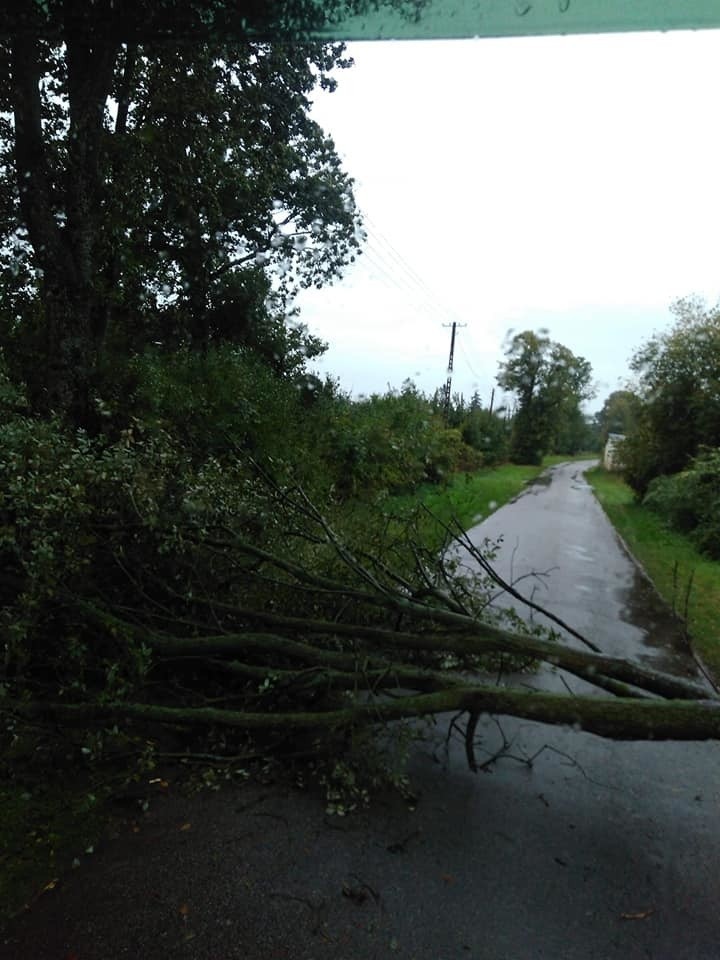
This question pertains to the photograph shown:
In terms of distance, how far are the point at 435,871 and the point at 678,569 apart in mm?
8401

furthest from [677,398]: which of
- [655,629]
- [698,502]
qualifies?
[655,629]

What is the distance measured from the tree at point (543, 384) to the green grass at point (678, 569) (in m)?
2.87

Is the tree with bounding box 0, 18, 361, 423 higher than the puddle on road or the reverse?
higher

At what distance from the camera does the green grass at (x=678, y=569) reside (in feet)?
20.8

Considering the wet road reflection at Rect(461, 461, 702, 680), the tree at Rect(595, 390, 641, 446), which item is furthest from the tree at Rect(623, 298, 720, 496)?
the wet road reflection at Rect(461, 461, 702, 680)

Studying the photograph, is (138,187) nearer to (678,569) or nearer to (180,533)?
(180,533)

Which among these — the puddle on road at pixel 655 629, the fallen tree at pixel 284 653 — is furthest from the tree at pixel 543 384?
the fallen tree at pixel 284 653

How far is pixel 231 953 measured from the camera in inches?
84.4

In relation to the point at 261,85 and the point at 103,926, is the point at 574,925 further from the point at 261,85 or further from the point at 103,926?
the point at 261,85

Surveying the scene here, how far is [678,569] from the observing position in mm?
9609

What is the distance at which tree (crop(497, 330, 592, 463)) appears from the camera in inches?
425

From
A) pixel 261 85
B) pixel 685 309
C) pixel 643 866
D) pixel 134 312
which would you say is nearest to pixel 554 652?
pixel 643 866

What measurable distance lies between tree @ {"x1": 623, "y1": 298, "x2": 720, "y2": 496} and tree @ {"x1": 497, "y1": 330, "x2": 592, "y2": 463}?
3.07 metres

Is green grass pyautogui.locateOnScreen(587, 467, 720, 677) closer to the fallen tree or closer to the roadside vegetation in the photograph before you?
the fallen tree
